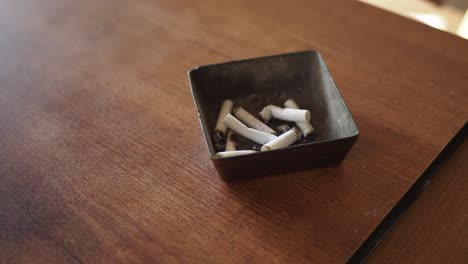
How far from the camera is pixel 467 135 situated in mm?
621

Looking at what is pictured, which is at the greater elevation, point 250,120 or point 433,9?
point 433,9

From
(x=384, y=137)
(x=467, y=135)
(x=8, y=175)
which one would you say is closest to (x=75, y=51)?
(x=8, y=175)

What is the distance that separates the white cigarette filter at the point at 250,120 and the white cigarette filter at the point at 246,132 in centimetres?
2

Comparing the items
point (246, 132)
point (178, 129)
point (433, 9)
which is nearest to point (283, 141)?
point (246, 132)

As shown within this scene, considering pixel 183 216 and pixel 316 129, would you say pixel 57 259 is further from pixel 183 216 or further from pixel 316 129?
pixel 316 129

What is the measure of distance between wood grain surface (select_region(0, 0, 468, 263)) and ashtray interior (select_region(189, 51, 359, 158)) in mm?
56

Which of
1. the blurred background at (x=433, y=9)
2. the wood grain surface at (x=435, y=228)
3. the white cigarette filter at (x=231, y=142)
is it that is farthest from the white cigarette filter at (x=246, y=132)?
the blurred background at (x=433, y=9)

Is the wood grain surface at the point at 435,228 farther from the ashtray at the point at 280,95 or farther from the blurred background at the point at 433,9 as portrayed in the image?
the blurred background at the point at 433,9

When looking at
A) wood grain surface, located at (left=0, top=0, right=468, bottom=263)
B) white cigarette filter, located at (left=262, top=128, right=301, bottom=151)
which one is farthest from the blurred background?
white cigarette filter, located at (left=262, top=128, right=301, bottom=151)

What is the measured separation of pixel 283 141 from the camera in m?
0.53

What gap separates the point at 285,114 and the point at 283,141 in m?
0.07

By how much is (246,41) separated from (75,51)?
37 centimetres

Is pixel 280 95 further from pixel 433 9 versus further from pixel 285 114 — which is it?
pixel 433 9

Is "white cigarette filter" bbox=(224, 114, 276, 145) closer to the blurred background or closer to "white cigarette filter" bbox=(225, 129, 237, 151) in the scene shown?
"white cigarette filter" bbox=(225, 129, 237, 151)
